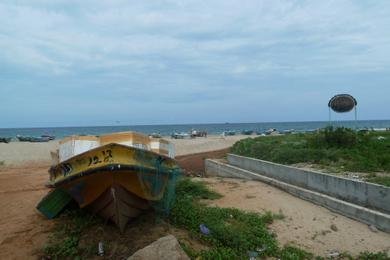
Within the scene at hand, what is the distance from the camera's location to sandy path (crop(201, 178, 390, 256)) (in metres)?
6.77

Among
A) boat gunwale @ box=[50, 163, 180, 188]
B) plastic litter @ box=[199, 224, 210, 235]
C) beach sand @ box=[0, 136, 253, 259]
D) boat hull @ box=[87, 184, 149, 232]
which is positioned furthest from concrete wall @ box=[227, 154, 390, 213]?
beach sand @ box=[0, 136, 253, 259]

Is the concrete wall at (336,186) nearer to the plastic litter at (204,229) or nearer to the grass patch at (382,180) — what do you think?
the grass patch at (382,180)

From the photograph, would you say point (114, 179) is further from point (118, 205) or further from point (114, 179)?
point (118, 205)

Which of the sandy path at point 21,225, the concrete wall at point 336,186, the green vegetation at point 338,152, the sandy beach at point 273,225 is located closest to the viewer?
the sandy path at point 21,225

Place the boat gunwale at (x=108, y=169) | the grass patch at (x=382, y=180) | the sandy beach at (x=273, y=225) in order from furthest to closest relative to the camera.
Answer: the grass patch at (x=382, y=180)
the sandy beach at (x=273, y=225)
the boat gunwale at (x=108, y=169)

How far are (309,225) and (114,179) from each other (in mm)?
4000

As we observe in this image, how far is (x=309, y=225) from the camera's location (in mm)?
7801

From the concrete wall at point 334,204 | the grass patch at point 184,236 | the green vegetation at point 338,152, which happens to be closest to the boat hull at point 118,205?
the grass patch at point 184,236

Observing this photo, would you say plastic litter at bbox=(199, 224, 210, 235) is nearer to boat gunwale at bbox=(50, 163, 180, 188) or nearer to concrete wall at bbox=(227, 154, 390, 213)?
boat gunwale at bbox=(50, 163, 180, 188)

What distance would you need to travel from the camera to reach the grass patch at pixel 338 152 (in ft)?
35.6

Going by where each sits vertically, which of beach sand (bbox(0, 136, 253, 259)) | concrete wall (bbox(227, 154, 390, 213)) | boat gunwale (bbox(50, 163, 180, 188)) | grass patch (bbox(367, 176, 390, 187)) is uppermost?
boat gunwale (bbox(50, 163, 180, 188))

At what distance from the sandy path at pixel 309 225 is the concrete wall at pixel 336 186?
0.53 meters

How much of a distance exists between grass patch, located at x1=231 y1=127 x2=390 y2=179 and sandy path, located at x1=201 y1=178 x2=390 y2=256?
87.5 inches

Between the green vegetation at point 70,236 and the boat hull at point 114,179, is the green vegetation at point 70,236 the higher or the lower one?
the lower one
